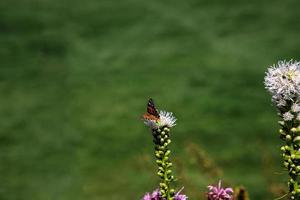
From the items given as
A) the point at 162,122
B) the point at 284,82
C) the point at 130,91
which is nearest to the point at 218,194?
the point at 162,122

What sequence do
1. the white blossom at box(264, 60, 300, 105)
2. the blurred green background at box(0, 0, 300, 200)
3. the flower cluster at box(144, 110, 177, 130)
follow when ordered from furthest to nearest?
the blurred green background at box(0, 0, 300, 200)
the flower cluster at box(144, 110, 177, 130)
the white blossom at box(264, 60, 300, 105)

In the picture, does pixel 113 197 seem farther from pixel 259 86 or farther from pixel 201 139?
pixel 259 86

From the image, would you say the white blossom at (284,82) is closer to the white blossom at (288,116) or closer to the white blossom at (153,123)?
the white blossom at (288,116)

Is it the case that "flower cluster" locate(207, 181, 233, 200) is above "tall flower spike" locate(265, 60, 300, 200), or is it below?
below

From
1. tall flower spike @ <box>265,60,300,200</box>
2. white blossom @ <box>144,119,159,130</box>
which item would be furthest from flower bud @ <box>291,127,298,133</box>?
white blossom @ <box>144,119,159,130</box>

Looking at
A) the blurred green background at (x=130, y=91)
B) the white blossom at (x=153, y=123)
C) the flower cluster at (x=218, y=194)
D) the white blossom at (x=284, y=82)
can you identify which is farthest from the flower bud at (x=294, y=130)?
the blurred green background at (x=130, y=91)

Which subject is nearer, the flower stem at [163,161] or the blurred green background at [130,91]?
the flower stem at [163,161]

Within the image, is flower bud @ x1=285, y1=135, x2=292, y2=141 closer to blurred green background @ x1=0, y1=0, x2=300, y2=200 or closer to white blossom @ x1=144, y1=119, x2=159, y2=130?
white blossom @ x1=144, y1=119, x2=159, y2=130

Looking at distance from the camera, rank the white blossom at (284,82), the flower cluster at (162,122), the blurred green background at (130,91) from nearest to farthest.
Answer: the white blossom at (284,82) → the flower cluster at (162,122) → the blurred green background at (130,91)
